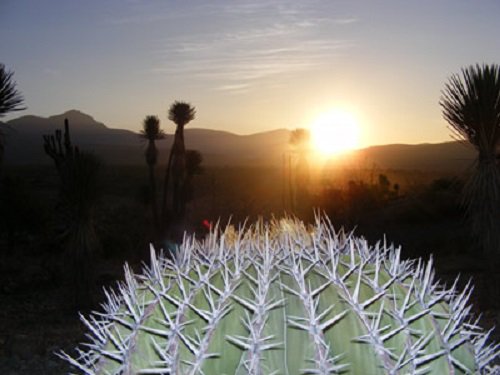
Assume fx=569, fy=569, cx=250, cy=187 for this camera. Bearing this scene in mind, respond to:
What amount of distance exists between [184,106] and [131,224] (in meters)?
7.49

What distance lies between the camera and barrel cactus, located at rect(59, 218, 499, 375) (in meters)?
1.97

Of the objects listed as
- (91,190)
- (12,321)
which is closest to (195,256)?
(12,321)

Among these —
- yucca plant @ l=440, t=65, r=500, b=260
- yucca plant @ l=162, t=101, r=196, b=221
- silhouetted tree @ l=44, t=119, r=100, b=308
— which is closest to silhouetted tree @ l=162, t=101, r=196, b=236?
yucca plant @ l=162, t=101, r=196, b=221

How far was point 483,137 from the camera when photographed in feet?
34.0

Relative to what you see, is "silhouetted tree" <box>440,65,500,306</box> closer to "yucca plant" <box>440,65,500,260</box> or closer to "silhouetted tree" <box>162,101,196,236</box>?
"yucca plant" <box>440,65,500,260</box>

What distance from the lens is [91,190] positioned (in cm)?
1316

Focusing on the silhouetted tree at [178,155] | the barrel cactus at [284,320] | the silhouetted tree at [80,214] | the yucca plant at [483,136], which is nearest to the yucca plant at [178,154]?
the silhouetted tree at [178,155]

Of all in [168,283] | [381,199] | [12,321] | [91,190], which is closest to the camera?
[168,283]

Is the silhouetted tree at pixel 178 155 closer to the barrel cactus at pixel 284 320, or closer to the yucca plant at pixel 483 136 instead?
the yucca plant at pixel 483 136

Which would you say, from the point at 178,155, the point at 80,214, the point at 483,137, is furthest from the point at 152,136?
the point at 483,137

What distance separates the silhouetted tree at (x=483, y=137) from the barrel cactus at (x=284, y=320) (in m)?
8.60

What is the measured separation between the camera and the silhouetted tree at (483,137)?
10109 mm

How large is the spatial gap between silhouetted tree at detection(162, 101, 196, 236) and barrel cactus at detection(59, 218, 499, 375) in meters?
16.9

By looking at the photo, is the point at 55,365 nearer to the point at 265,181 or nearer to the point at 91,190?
the point at 91,190
